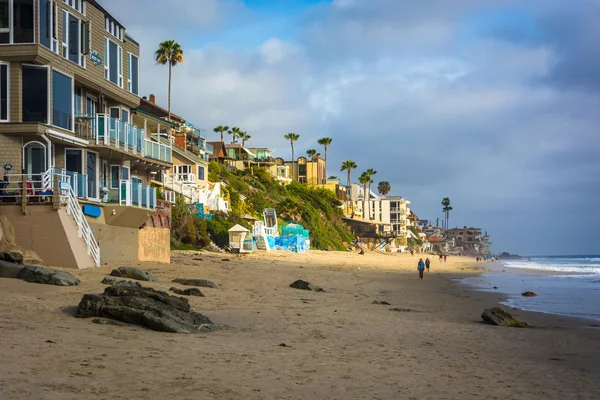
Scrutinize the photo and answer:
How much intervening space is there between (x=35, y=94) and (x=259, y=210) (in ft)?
188

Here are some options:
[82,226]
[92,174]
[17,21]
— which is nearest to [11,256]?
[82,226]

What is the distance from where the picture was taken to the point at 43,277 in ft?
59.9

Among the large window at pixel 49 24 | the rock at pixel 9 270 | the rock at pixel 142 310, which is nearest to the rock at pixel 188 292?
the rock at pixel 9 270

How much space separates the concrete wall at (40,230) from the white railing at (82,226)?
2.39 feet

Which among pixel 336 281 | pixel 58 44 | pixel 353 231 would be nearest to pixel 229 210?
pixel 336 281

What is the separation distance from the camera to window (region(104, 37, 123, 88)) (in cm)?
2877

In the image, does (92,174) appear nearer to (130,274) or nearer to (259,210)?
(130,274)

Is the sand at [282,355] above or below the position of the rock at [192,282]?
below

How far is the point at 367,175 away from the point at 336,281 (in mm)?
127763

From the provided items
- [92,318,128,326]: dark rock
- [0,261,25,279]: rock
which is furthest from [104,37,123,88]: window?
[92,318,128,326]: dark rock

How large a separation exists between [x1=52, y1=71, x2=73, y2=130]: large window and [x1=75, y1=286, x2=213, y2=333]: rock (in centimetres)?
1126

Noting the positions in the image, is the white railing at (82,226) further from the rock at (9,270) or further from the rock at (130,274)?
the rock at (9,270)

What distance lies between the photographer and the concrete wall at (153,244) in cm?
3156

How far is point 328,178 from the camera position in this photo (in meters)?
173
